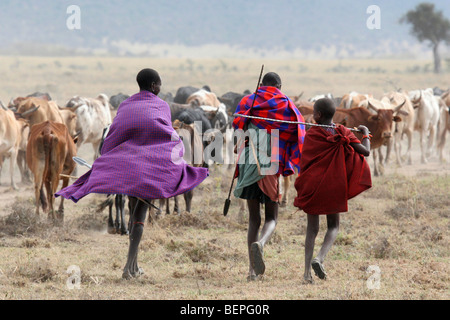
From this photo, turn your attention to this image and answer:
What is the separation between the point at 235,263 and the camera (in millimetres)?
8055

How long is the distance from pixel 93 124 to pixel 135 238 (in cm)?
959

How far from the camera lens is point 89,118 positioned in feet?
53.1

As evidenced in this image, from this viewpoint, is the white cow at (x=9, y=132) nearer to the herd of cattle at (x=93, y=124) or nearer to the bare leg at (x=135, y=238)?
the herd of cattle at (x=93, y=124)

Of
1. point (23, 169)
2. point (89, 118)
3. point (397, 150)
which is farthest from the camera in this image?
point (397, 150)

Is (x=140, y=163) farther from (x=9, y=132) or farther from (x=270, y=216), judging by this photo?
(x=9, y=132)

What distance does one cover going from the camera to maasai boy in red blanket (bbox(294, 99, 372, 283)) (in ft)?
22.2

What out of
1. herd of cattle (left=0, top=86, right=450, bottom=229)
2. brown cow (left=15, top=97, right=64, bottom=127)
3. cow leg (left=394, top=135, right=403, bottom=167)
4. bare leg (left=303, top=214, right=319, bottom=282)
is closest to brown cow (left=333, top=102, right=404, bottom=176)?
herd of cattle (left=0, top=86, right=450, bottom=229)

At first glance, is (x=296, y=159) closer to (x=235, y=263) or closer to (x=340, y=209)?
(x=340, y=209)

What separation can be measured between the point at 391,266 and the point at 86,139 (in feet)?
32.5

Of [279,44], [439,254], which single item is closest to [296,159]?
[439,254]

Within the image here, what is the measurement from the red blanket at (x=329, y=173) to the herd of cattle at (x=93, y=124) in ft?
9.01

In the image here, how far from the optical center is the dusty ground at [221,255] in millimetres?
6625

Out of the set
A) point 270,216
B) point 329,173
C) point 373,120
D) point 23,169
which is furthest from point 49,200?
point 373,120
